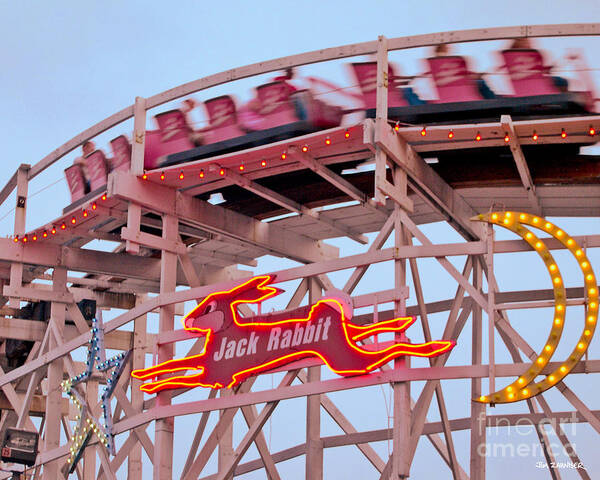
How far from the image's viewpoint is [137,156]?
2947cm

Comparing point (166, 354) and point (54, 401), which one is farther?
point (54, 401)

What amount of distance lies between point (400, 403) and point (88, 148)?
1169 centimetres

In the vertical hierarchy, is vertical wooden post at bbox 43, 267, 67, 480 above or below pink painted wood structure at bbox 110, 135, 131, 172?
below

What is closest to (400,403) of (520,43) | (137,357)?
(520,43)

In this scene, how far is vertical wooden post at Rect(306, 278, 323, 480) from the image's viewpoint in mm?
32219

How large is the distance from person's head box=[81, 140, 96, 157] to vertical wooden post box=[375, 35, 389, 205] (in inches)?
355

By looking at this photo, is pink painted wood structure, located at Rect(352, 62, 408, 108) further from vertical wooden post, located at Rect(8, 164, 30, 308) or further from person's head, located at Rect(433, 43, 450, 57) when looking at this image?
vertical wooden post, located at Rect(8, 164, 30, 308)

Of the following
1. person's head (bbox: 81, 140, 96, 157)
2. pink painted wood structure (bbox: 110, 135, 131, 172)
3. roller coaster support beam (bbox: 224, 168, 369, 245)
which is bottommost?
roller coaster support beam (bbox: 224, 168, 369, 245)

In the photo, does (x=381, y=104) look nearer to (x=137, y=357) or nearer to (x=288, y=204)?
(x=288, y=204)

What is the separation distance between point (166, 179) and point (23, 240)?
6391 millimetres

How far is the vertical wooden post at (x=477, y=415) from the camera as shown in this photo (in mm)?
27859

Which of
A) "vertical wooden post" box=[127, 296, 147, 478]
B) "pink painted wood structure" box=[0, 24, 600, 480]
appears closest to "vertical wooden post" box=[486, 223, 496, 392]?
"pink painted wood structure" box=[0, 24, 600, 480]

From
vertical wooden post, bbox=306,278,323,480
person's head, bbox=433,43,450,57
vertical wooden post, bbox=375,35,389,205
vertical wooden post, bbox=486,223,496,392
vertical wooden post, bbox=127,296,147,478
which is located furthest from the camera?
vertical wooden post, bbox=127,296,147,478

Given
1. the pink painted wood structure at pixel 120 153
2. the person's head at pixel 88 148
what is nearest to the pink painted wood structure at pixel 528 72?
the pink painted wood structure at pixel 120 153
